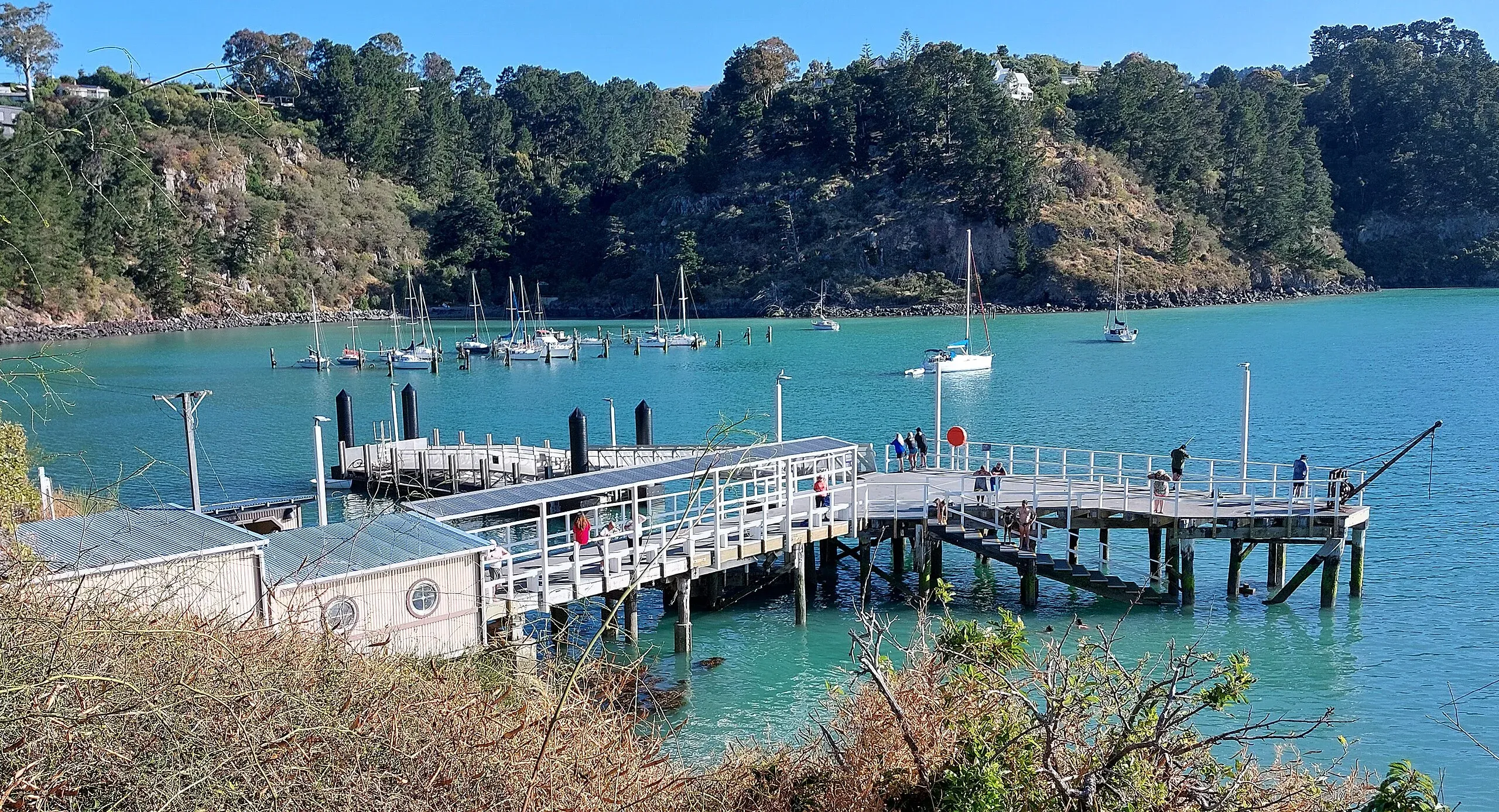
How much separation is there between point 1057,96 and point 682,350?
221ft

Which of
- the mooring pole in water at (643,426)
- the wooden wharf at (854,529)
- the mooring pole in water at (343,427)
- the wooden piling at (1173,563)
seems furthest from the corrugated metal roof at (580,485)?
the mooring pole in water at (343,427)

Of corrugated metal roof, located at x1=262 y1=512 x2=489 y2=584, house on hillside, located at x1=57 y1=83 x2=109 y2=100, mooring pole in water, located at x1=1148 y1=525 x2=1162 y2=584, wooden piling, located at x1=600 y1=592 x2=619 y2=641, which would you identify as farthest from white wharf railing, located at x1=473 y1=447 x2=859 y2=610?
house on hillside, located at x1=57 y1=83 x2=109 y2=100

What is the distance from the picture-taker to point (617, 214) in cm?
14050

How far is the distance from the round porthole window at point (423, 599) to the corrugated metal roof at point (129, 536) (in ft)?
7.93

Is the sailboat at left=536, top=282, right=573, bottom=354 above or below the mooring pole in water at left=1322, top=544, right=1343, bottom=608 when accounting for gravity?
above

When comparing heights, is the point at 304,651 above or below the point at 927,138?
below

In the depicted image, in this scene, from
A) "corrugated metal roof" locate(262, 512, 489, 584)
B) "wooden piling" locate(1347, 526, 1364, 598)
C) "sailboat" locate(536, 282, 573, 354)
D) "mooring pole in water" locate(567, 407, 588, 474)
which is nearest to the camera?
"corrugated metal roof" locate(262, 512, 489, 584)

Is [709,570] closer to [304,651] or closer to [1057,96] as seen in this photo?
[304,651]

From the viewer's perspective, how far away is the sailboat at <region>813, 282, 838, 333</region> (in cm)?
10806

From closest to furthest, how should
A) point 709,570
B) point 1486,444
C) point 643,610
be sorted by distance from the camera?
point 709,570
point 643,610
point 1486,444

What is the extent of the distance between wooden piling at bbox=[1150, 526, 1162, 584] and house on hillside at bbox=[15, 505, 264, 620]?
16926 mm

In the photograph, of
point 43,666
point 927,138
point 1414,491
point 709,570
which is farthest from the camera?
point 927,138

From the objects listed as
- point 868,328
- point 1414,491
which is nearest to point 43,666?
point 1414,491

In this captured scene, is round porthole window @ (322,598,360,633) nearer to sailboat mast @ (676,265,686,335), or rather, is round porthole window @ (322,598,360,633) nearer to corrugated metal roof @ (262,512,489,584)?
corrugated metal roof @ (262,512,489,584)
